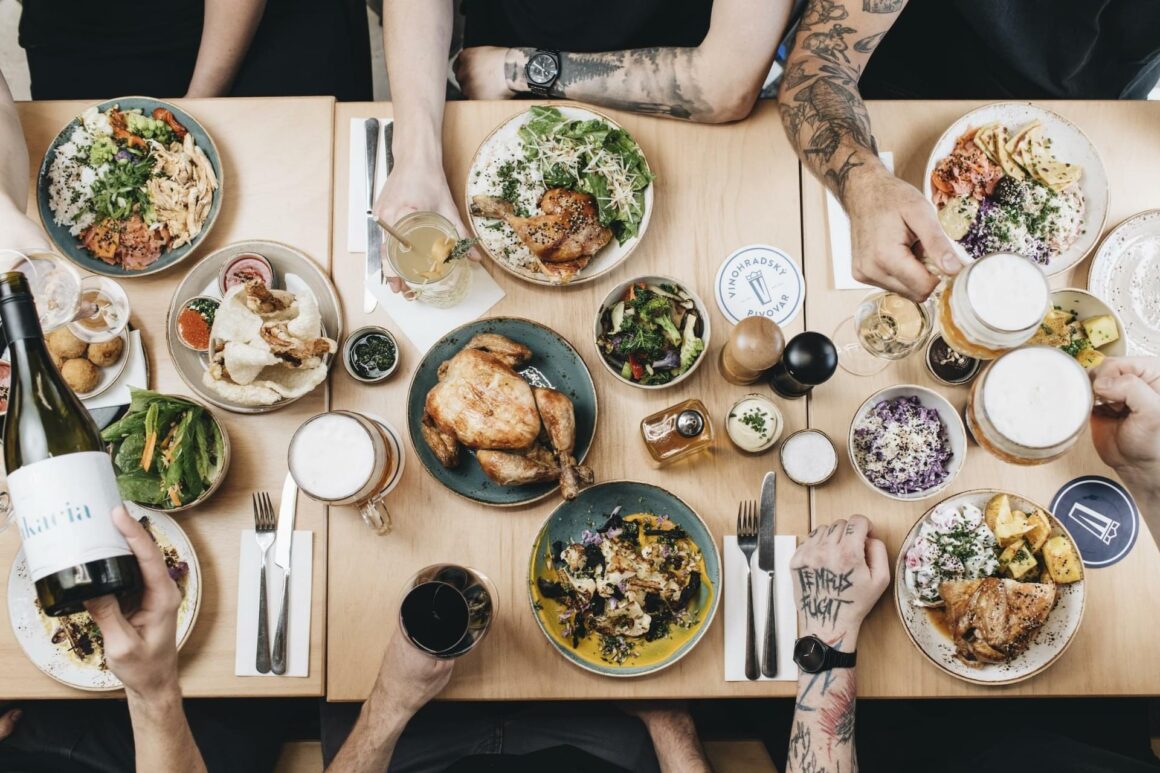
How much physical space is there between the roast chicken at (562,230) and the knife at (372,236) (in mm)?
273

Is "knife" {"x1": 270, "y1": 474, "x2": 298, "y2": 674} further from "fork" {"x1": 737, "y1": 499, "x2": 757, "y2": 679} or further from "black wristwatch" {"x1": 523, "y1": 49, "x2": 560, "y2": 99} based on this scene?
"black wristwatch" {"x1": 523, "y1": 49, "x2": 560, "y2": 99}

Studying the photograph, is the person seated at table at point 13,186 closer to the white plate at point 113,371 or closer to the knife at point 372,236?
the white plate at point 113,371

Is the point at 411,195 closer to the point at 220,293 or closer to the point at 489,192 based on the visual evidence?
the point at 489,192

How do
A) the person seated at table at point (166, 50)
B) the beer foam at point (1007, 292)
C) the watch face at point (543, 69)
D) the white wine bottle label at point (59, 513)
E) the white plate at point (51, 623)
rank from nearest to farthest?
the white wine bottle label at point (59, 513) < the beer foam at point (1007, 292) < the white plate at point (51, 623) < the watch face at point (543, 69) < the person seated at table at point (166, 50)

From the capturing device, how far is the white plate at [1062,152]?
1.64 metres

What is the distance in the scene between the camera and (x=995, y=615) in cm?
148

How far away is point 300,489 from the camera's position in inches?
62.8

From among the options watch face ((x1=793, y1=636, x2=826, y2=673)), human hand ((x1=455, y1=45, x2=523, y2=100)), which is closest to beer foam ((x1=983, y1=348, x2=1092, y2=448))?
watch face ((x1=793, y1=636, x2=826, y2=673))

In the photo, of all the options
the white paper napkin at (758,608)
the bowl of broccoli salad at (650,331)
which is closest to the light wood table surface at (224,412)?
the bowl of broccoli salad at (650,331)

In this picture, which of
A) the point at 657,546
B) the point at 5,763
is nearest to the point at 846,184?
the point at 657,546

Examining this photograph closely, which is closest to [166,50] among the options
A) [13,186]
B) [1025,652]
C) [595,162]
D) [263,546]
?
[13,186]

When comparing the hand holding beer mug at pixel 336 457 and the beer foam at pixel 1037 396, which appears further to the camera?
the hand holding beer mug at pixel 336 457

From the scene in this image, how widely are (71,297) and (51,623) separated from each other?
2.40 feet

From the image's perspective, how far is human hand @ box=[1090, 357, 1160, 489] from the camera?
149 cm
